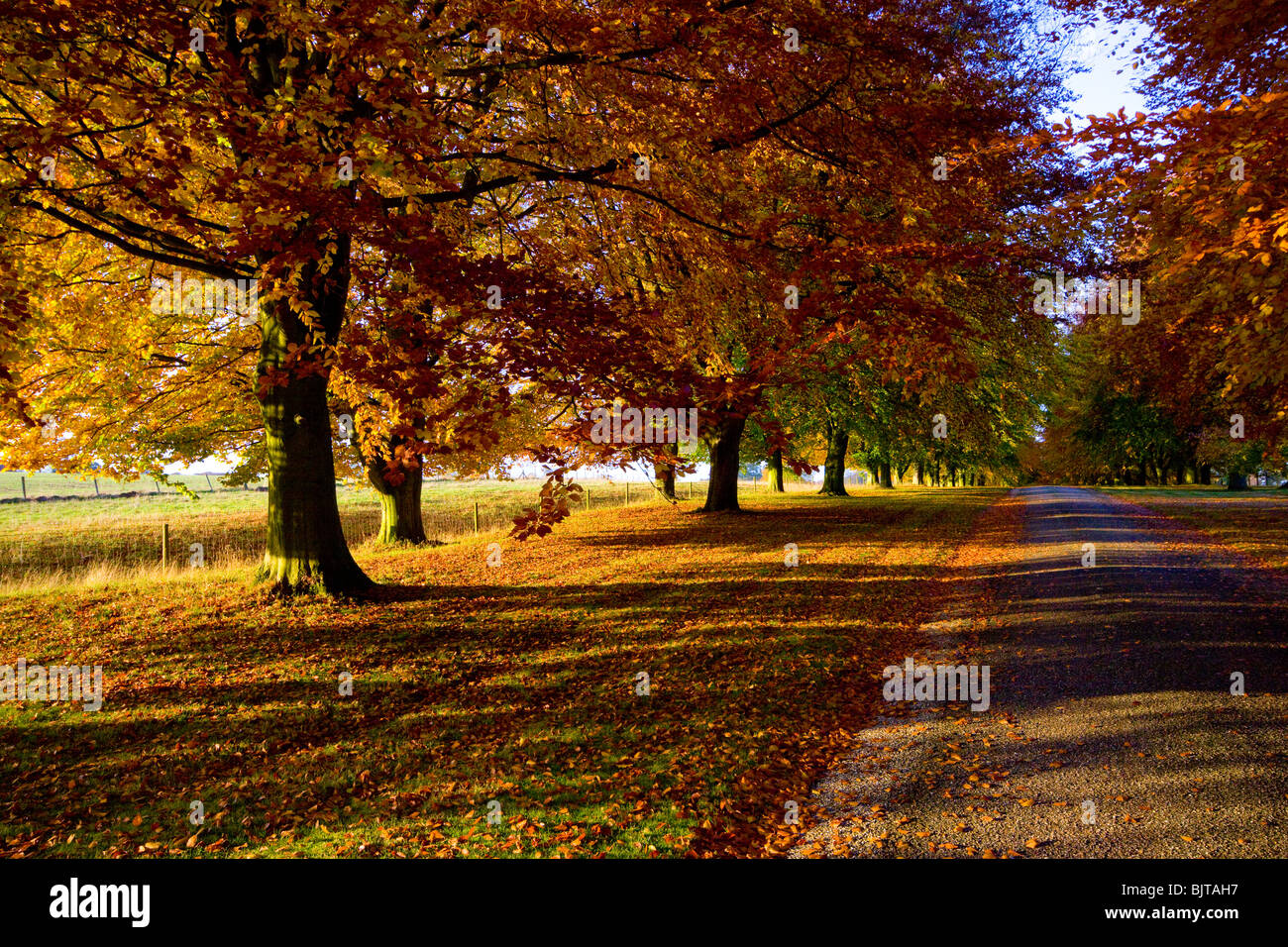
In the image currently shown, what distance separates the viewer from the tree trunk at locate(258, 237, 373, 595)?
952 cm

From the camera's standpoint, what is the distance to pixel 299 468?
959 centimetres

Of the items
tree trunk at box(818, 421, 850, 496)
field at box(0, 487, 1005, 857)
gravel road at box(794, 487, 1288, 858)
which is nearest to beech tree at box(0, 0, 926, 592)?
field at box(0, 487, 1005, 857)

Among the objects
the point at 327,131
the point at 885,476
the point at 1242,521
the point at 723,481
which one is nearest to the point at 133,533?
the point at 723,481

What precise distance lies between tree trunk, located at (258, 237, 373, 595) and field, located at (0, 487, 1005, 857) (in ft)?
1.68

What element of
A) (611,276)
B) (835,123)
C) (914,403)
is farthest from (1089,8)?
(914,403)

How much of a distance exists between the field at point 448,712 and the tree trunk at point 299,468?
1.68 feet

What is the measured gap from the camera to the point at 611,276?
39.3 ft

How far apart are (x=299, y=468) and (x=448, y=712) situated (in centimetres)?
493

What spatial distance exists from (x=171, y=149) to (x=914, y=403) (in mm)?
20916

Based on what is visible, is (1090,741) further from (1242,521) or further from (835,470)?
(835,470)

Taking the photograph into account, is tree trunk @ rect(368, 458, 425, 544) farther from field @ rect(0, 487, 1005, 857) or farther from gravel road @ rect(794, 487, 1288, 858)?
gravel road @ rect(794, 487, 1288, 858)

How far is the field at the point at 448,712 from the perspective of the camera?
180 inches

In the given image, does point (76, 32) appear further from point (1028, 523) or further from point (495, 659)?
point (1028, 523)

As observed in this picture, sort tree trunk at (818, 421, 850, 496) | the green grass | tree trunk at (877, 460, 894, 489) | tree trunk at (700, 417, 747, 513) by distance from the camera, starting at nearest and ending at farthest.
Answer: the green grass
tree trunk at (700, 417, 747, 513)
tree trunk at (818, 421, 850, 496)
tree trunk at (877, 460, 894, 489)
